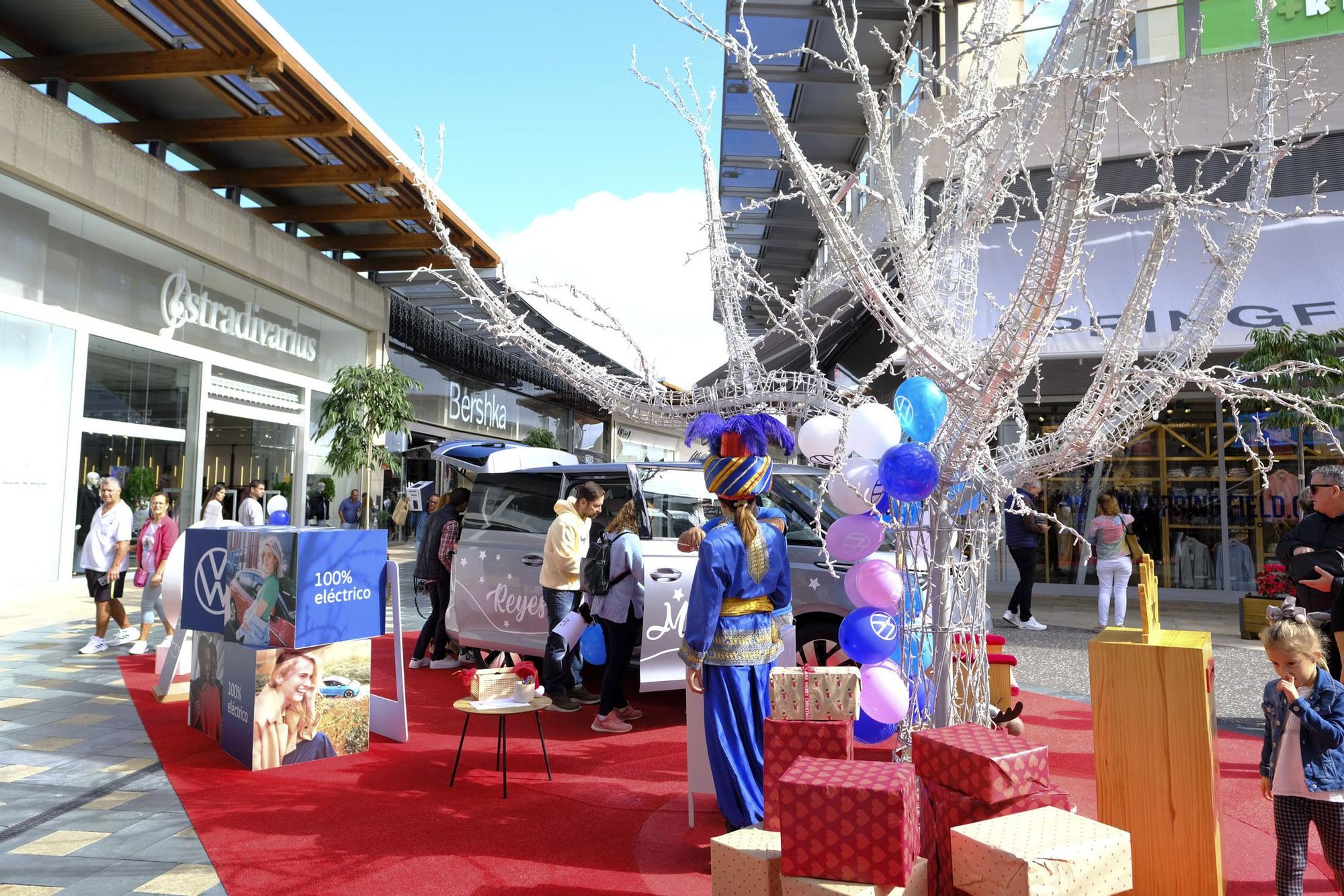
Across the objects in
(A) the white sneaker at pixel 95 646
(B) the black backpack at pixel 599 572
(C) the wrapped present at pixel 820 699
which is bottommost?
(A) the white sneaker at pixel 95 646

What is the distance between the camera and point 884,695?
399cm

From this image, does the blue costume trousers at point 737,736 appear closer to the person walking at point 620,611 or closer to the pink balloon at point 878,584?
the pink balloon at point 878,584

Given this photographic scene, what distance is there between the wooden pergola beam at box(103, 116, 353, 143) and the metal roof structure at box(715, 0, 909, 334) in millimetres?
6592

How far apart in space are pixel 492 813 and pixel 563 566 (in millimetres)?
2027

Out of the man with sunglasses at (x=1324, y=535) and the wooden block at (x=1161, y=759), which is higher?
the man with sunglasses at (x=1324, y=535)

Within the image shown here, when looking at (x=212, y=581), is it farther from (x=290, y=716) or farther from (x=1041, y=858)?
(x=1041, y=858)

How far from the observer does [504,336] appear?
6922 mm

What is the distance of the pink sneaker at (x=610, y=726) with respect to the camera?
5691 millimetres

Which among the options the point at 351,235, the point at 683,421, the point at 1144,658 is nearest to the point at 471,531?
the point at 683,421

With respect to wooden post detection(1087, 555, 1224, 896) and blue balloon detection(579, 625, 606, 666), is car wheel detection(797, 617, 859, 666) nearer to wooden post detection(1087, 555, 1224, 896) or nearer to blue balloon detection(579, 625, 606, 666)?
blue balloon detection(579, 625, 606, 666)

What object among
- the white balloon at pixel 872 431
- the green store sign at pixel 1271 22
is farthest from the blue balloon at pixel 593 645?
the green store sign at pixel 1271 22

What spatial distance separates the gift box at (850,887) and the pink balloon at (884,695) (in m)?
1.25

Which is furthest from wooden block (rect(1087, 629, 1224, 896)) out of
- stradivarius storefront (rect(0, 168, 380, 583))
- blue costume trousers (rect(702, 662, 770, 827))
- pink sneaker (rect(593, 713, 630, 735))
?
stradivarius storefront (rect(0, 168, 380, 583))

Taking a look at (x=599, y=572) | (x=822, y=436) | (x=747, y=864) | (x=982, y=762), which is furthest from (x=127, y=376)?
(x=982, y=762)
